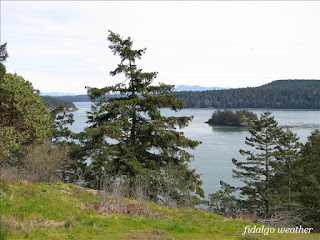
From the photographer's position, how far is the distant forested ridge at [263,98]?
466 feet

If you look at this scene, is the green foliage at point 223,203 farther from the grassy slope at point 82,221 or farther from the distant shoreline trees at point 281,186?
the grassy slope at point 82,221

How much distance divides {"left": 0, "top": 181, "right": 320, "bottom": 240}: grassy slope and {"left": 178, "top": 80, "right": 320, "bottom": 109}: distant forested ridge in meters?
126

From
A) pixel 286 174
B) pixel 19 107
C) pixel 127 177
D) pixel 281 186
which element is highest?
pixel 19 107

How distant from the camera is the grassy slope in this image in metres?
7.32

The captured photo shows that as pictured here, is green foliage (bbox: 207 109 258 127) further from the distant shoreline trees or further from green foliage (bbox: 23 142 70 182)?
green foliage (bbox: 23 142 70 182)

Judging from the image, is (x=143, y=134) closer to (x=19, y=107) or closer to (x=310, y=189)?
(x=19, y=107)

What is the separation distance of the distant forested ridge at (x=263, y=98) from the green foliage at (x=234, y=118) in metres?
39.9

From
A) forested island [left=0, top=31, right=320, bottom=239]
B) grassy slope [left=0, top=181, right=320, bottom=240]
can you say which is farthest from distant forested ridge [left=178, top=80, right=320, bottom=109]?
grassy slope [left=0, top=181, right=320, bottom=240]

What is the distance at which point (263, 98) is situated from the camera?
14950 centimetres

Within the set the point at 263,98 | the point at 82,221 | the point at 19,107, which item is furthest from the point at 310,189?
the point at 263,98

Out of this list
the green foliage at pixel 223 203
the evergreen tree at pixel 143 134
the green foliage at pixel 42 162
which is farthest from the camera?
the green foliage at pixel 223 203

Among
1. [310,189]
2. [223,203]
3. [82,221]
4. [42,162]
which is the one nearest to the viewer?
[82,221]

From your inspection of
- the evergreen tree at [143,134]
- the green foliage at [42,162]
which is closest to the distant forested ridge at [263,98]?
the green foliage at [42,162]

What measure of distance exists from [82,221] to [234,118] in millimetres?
89539
